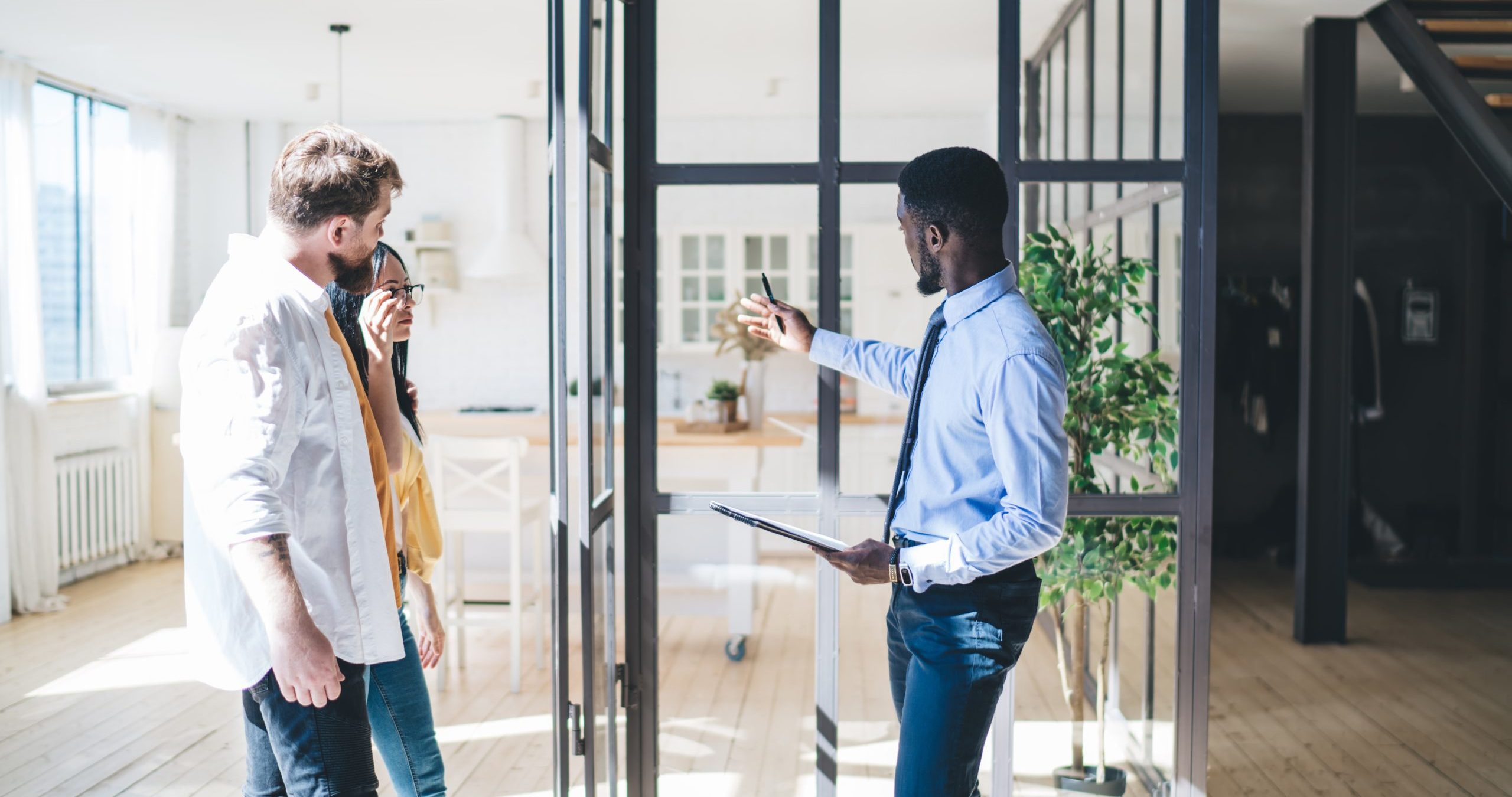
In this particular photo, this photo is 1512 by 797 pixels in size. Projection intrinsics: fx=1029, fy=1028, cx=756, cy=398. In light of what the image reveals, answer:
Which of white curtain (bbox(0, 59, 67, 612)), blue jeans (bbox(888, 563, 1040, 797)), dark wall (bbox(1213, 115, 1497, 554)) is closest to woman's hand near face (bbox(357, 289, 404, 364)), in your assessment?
blue jeans (bbox(888, 563, 1040, 797))

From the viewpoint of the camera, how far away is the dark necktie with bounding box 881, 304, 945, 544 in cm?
168

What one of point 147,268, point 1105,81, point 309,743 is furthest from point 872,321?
point 147,268

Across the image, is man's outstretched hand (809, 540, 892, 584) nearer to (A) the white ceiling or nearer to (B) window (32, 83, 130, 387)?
(A) the white ceiling

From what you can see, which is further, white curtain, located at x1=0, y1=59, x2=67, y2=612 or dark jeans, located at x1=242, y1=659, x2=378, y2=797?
white curtain, located at x1=0, y1=59, x2=67, y2=612

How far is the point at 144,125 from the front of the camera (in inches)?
225

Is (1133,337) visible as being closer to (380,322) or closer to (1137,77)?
(1137,77)

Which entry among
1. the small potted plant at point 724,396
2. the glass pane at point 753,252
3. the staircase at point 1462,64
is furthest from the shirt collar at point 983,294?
the staircase at point 1462,64

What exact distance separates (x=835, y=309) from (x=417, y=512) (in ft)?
3.07

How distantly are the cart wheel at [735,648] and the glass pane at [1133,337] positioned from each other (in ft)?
3.19

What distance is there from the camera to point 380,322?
1680 millimetres

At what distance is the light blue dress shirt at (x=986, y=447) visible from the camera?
1452 millimetres

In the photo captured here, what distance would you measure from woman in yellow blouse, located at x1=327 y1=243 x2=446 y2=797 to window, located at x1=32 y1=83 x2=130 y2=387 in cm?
415

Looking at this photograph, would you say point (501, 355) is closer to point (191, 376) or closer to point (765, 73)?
point (765, 73)

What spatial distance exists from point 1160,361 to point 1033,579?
2.99 ft
